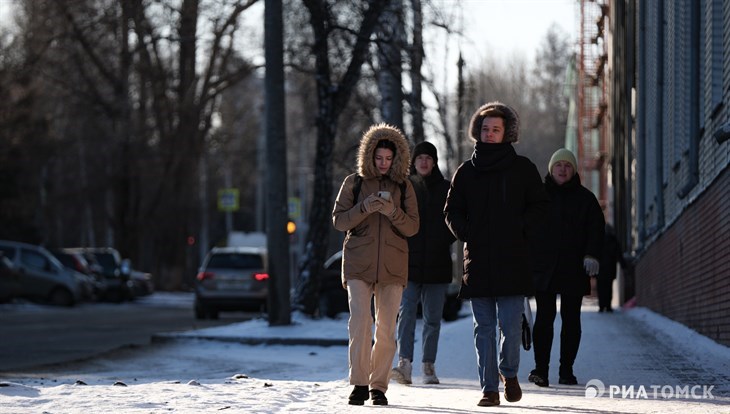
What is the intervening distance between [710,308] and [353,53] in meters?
9.24

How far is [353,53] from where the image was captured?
2273 cm

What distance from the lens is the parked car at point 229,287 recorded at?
101 ft

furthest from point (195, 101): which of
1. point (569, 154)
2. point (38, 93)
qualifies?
point (569, 154)

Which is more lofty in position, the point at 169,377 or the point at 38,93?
the point at 38,93

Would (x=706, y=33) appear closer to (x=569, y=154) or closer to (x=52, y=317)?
(x=569, y=154)

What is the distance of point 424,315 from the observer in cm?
1152

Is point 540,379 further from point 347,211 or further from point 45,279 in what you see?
point 45,279

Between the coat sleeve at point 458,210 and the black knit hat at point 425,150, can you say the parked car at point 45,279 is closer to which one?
the black knit hat at point 425,150

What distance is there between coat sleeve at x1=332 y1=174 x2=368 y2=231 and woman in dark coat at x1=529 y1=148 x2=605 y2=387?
1.85m

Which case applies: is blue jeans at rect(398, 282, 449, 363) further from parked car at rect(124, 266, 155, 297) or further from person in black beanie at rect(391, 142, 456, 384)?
parked car at rect(124, 266, 155, 297)

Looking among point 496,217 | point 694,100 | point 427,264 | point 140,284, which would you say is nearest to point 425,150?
point 427,264

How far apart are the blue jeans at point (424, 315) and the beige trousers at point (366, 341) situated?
1.59 meters

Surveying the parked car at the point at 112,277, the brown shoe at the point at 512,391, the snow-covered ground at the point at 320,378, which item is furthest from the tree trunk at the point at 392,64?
the parked car at the point at 112,277

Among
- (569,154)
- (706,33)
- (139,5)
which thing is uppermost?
(139,5)
